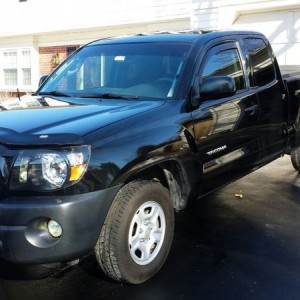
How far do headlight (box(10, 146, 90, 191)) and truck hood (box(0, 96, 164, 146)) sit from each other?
0.24 ft

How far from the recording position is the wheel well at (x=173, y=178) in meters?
3.60

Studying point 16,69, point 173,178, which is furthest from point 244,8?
point 16,69

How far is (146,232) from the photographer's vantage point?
3.49 m

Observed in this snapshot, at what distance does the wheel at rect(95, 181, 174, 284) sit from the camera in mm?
3154

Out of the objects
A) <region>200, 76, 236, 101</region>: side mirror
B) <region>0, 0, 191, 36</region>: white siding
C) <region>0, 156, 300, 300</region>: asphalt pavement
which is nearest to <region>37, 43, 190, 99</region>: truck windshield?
<region>200, 76, 236, 101</region>: side mirror

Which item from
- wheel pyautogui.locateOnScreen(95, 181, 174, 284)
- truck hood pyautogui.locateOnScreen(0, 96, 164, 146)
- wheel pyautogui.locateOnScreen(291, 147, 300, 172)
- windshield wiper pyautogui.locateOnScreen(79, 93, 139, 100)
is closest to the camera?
truck hood pyautogui.locateOnScreen(0, 96, 164, 146)

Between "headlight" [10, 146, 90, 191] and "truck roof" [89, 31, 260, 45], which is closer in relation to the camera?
"headlight" [10, 146, 90, 191]

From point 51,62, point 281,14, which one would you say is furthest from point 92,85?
point 51,62

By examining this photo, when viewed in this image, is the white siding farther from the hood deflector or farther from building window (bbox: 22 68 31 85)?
the hood deflector

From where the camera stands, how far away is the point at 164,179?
3.77 metres

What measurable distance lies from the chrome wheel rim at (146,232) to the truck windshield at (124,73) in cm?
96

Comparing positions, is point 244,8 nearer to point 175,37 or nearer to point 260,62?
point 260,62

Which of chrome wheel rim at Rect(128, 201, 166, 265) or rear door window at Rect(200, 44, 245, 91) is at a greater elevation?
rear door window at Rect(200, 44, 245, 91)

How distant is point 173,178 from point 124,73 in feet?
3.71
